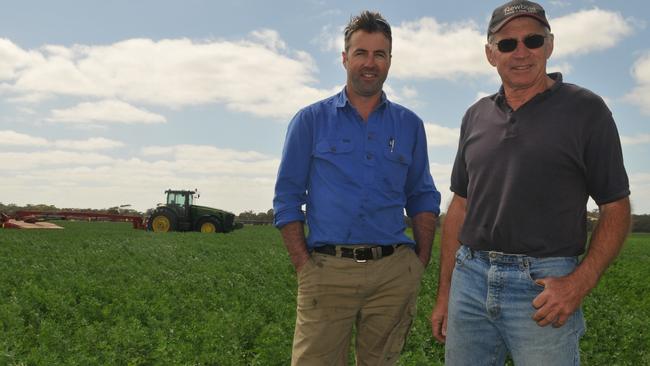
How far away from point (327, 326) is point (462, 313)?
1.00 metres

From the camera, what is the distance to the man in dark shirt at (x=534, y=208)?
2527mm

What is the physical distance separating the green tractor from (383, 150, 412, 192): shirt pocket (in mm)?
27131

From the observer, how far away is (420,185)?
3.93 meters

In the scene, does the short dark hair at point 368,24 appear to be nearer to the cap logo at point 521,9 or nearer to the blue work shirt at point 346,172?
the blue work shirt at point 346,172

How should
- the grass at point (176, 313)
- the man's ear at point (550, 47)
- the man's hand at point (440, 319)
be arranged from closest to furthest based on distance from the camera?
the man's ear at point (550, 47) → the man's hand at point (440, 319) → the grass at point (176, 313)

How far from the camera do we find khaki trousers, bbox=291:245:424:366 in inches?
139

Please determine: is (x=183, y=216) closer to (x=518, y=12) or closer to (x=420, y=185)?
(x=420, y=185)

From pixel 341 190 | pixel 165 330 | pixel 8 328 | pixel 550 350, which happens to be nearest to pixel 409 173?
pixel 341 190

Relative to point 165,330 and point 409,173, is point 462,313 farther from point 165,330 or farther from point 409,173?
point 165,330

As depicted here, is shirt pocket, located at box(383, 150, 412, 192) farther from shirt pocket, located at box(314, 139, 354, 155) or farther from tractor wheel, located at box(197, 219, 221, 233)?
tractor wheel, located at box(197, 219, 221, 233)

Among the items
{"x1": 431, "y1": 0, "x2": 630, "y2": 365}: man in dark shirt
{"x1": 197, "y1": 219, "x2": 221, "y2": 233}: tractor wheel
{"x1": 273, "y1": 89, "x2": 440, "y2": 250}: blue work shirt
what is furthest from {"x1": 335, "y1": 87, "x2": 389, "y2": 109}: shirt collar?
{"x1": 197, "y1": 219, "x2": 221, "y2": 233}: tractor wheel

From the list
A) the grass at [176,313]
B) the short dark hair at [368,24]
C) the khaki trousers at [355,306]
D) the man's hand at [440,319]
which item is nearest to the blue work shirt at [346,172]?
the khaki trousers at [355,306]

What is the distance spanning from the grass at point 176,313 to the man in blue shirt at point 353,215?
3.20 m

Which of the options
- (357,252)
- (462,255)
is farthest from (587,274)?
(357,252)
